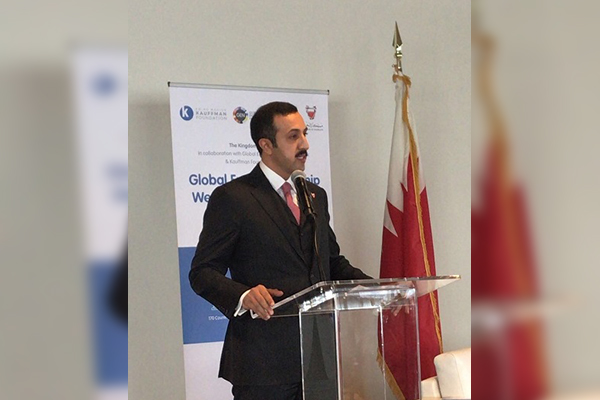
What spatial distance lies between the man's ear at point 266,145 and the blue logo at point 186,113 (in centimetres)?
91

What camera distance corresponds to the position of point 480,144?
0.13 m

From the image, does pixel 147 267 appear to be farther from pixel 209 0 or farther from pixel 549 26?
pixel 549 26

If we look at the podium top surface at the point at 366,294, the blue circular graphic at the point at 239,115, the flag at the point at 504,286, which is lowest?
the podium top surface at the point at 366,294

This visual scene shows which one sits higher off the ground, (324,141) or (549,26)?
(324,141)

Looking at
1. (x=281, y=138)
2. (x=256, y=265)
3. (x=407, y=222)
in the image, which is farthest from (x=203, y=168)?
(x=256, y=265)

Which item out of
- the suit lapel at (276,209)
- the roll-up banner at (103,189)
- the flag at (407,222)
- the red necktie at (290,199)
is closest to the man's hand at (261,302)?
the suit lapel at (276,209)

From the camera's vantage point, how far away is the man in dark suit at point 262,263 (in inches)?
114

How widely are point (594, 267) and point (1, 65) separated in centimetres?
14

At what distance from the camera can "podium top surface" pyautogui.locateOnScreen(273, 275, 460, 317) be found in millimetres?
2002

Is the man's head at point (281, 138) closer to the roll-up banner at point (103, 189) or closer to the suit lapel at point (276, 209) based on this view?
the suit lapel at point (276, 209)

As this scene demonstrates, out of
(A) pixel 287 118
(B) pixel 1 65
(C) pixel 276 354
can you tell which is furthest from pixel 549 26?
(A) pixel 287 118

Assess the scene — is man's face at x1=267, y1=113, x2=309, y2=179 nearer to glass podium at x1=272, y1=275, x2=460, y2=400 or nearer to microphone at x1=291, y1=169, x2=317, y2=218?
microphone at x1=291, y1=169, x2=317, y2=218

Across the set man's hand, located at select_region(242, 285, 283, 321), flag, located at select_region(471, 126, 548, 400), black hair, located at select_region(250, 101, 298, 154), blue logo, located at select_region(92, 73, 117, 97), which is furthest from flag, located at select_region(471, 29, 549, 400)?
black hair, located at select_region(250, 101, 298, 154)

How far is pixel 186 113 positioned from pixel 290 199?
1.29 metres
